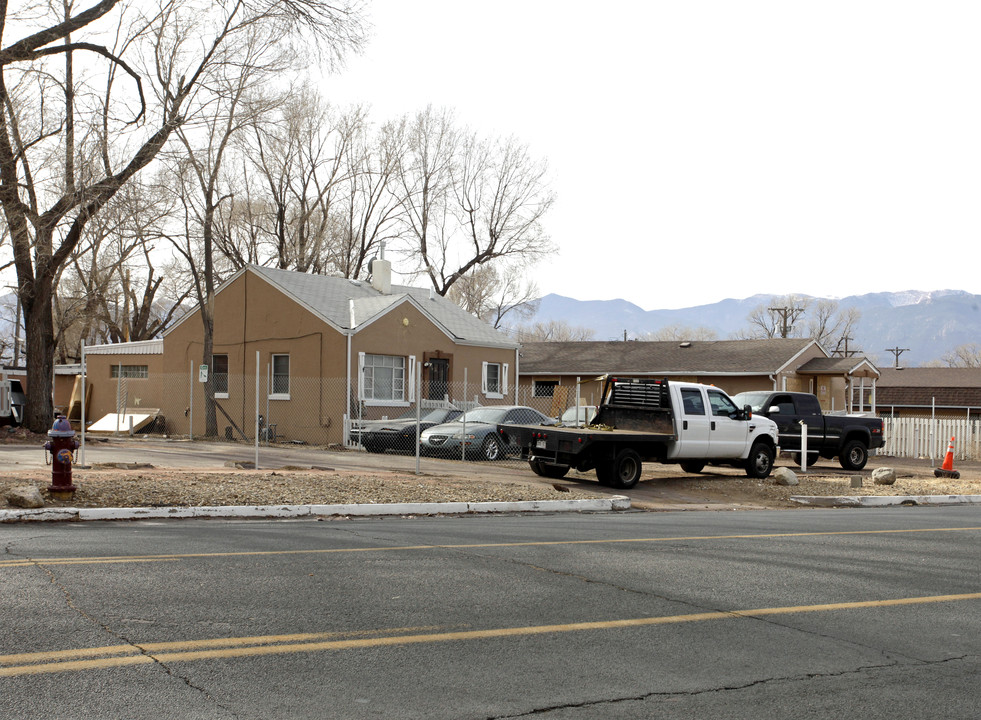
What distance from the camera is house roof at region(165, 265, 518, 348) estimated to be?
2922cm

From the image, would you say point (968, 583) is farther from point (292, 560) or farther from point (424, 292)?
point (424, 292)

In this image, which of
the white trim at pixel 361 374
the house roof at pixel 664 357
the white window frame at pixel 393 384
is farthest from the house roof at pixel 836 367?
the white trim at pixel 361 374

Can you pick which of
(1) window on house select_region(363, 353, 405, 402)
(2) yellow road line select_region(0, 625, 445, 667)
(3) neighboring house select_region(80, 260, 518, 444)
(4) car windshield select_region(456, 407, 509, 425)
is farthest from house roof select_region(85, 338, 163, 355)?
(2) yellow road line select_region(0, 625, 445, 667)

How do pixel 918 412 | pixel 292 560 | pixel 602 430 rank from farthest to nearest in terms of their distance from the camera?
pixel 918 412 < pixel 602 430 < pixel 292 560

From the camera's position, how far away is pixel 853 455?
24250mm

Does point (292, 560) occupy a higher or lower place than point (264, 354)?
lower

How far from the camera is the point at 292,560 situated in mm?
8242

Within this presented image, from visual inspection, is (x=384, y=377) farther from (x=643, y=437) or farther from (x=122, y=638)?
(x=122, y=638)

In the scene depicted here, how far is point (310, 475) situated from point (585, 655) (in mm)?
10773

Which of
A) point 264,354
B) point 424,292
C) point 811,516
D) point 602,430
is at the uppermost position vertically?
point 424,292

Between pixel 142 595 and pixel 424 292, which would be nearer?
pixel 142 595

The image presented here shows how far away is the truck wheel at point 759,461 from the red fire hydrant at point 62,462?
44.7 ft

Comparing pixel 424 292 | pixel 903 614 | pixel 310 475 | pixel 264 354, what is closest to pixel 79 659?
pixel 903 614

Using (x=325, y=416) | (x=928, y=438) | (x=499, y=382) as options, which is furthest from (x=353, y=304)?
(x=928, y=438)
